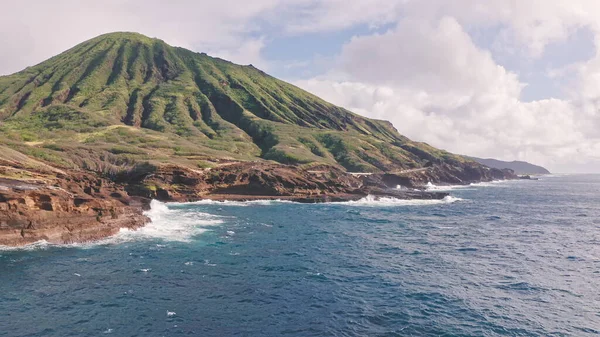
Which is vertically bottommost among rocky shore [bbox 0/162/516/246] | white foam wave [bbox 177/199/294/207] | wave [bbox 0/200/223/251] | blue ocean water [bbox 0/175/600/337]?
A: blue ocean water [bbox 0/175/600/337]

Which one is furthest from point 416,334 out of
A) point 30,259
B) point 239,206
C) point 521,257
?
point 239,206

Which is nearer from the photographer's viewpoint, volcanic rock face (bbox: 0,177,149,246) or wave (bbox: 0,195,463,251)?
volcanic rock face (bbox: 0,177,149,246)

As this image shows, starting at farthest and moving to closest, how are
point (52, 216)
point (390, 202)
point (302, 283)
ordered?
point (390, 202), point (52, 216), point (302, 283)

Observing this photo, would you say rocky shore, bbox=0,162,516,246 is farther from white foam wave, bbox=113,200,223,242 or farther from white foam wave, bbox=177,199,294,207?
white foam wave, bbox=177,199,294,207

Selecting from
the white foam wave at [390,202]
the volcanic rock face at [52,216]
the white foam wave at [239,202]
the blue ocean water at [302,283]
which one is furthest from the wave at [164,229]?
the white foam wave at [390,202]

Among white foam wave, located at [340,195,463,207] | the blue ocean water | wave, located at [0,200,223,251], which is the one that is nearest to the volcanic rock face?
wave, located at [0,200,223,251]

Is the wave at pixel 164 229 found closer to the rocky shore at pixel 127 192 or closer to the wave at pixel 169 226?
the wave at pixel 169 226

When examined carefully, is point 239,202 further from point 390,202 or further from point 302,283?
point 302,283

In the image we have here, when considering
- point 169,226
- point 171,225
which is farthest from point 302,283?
point 171,225
